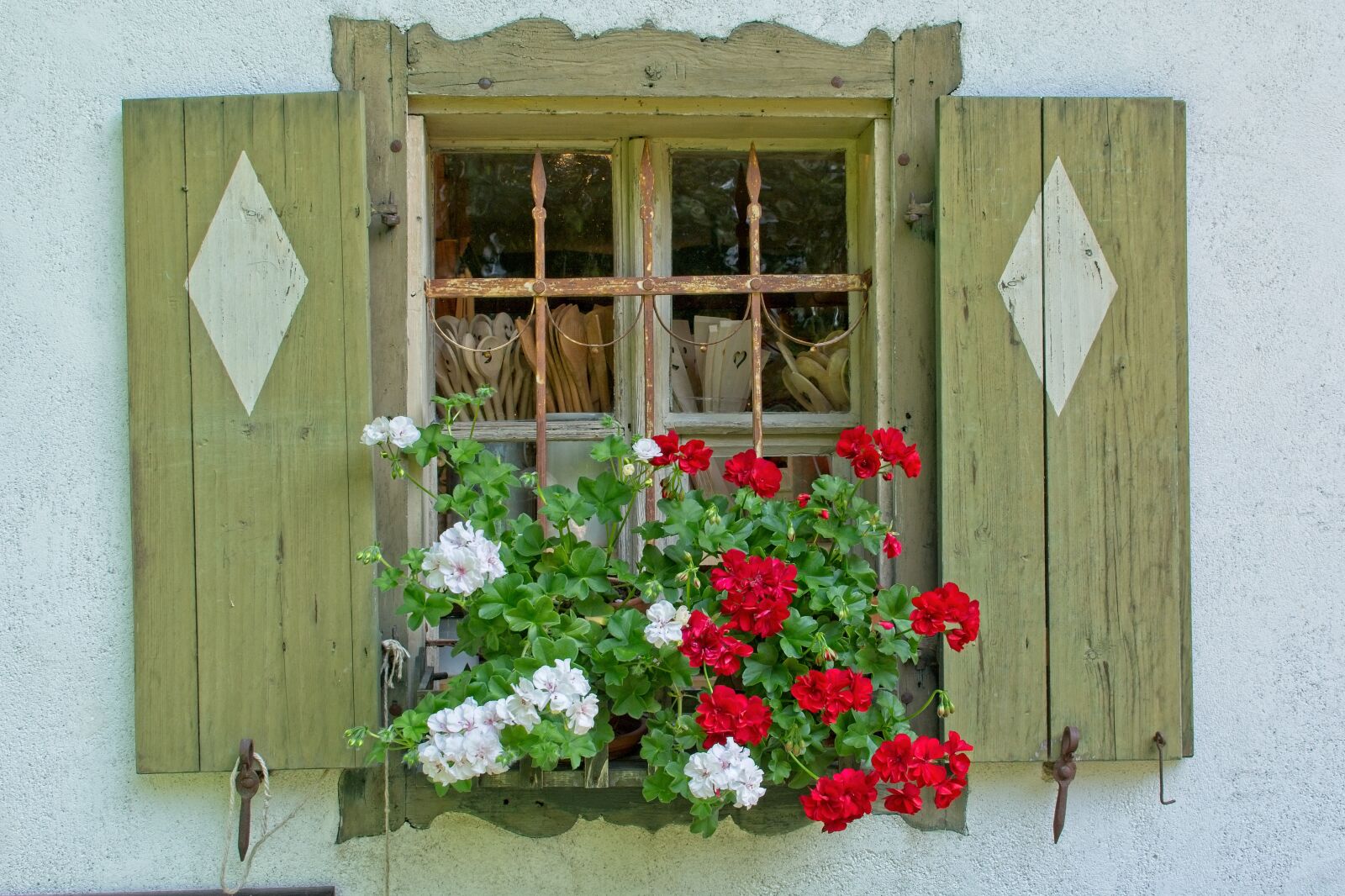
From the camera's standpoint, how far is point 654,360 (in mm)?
2328

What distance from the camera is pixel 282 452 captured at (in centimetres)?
203

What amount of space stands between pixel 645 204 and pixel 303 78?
70cm

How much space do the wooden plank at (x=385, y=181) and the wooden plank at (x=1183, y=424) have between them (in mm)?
1467

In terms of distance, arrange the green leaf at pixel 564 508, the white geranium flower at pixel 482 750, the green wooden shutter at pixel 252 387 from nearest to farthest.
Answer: the white geranium flower at pixel 482 750 < the green leaf at pixel 564 508 < the green wooden shutter at pixel 252 387

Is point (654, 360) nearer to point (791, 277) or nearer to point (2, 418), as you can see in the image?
point (791, 277)

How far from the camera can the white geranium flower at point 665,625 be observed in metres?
1.75

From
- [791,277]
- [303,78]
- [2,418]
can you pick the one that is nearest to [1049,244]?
[791,277]

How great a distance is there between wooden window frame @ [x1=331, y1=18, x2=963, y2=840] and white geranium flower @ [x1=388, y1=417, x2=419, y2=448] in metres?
0.21

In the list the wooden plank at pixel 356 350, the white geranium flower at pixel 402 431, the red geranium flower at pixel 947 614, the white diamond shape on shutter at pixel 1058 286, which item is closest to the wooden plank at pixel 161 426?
the wooden plank at pixel 356 350

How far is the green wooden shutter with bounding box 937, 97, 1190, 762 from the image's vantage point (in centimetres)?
208

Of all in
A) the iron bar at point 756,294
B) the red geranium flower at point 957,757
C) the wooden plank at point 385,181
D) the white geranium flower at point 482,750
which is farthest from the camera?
the iron bar at point 756,294

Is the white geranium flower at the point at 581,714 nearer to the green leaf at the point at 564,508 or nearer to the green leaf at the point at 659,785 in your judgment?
the green leaf at the point at 659,785

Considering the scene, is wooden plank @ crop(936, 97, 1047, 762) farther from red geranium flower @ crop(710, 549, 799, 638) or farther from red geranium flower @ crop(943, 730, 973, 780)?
red geranium flower @ crop(710, 549, 799, 638)

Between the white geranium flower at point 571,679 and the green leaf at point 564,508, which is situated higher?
the green leaf at point 564,508
